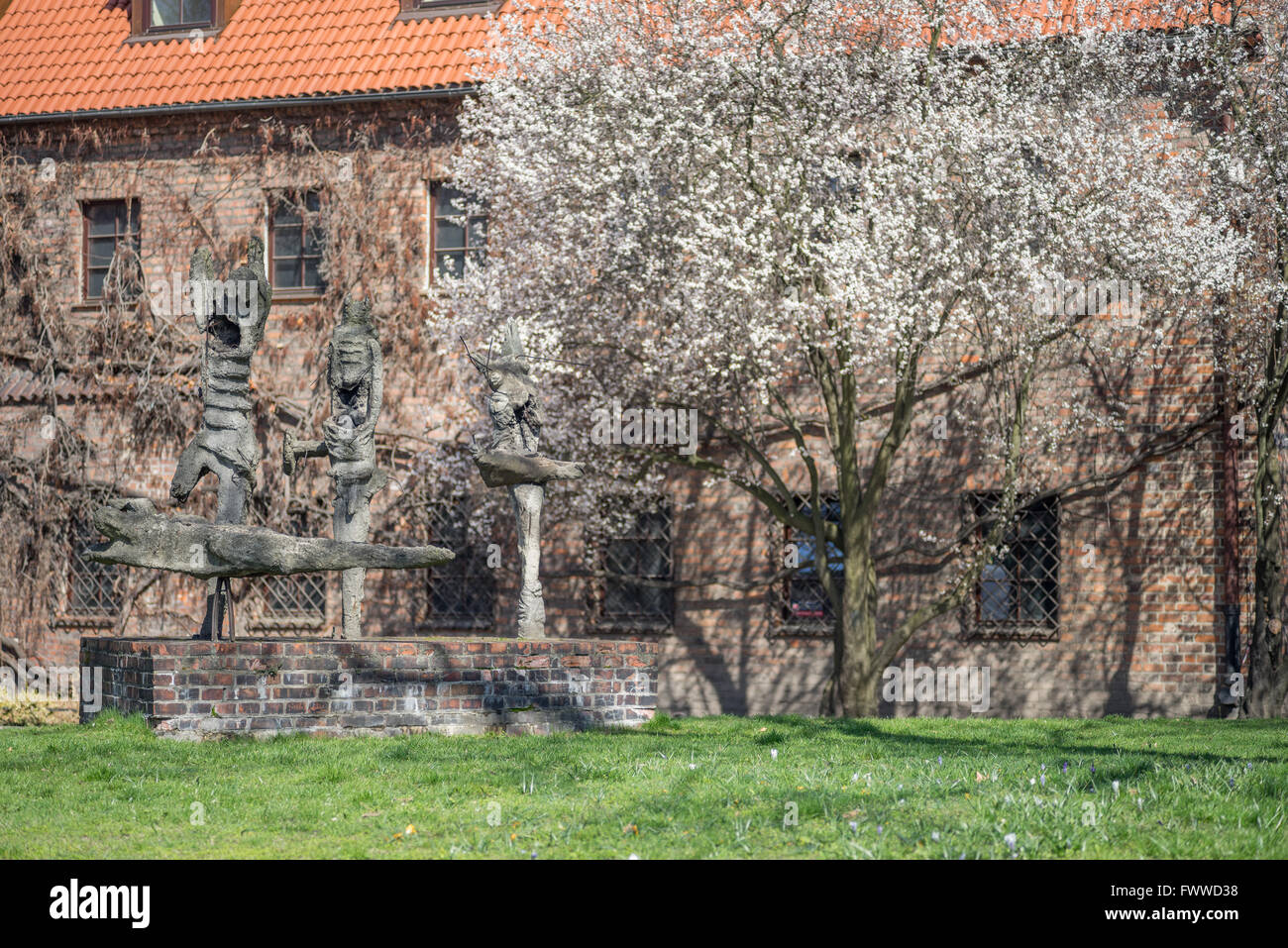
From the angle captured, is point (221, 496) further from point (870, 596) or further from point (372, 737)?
point (870, 596)

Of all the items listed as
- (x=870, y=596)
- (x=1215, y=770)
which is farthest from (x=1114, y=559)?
(x=1215, y=770)

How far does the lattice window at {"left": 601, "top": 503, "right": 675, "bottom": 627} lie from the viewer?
675 inches

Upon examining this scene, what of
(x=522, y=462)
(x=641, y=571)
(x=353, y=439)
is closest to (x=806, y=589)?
(x=641, y=571)

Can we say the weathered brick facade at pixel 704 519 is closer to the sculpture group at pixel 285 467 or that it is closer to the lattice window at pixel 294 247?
the lattice window at pixel 294 247

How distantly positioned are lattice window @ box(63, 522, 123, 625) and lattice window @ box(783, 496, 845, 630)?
27.3 ft

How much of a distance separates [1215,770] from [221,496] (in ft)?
23.4

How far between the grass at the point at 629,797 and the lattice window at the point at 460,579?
7.52 meters

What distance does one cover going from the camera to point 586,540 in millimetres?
16766

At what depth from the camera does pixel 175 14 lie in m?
19.6

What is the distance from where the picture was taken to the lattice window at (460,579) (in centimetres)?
1741

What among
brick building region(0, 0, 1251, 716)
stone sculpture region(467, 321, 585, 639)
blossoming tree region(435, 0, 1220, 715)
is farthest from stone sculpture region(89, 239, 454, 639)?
brick building region(0, 0, 1251, 716)

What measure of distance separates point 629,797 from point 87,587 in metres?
13.3

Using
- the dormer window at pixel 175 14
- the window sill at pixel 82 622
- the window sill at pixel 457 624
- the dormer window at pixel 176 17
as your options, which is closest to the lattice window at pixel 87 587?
the window sill at pixel 82 622

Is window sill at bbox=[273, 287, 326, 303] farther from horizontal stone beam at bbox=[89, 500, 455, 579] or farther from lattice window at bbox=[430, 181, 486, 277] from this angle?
horizontal stone beam at bbox=[89, 500, 455, 579]
